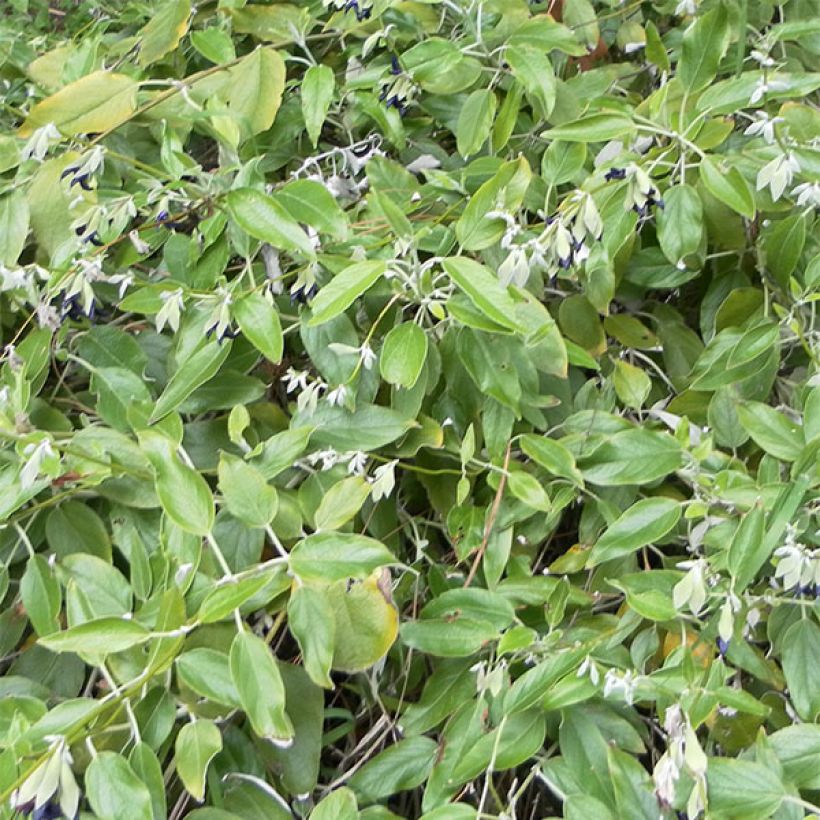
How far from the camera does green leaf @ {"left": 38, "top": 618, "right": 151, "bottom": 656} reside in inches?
23.3

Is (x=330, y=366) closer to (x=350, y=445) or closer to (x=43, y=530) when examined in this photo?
(x=350, y=445)

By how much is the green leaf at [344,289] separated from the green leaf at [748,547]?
14.0 inches

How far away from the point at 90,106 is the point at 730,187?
29.6 inches

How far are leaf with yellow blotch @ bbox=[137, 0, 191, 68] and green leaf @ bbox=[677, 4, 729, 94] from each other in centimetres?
66

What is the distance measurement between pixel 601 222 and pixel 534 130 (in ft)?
0.96

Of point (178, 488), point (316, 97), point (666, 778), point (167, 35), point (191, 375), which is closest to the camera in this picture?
point (666, 778)

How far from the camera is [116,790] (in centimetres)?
57


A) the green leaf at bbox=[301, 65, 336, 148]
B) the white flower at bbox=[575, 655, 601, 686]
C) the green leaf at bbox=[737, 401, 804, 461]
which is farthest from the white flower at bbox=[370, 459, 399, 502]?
the green leaf at bbox=[301, 65, 336, 148]

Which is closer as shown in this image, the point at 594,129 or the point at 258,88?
the point at 594,129

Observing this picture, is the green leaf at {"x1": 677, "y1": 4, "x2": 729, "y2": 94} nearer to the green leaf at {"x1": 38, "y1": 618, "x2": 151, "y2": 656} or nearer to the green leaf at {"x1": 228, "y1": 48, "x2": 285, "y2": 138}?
the green leaf at {"x1": 228, "y1": 48, "x2": 285, "y2": 138}

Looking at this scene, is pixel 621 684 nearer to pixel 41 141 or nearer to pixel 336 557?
pixel 336 557

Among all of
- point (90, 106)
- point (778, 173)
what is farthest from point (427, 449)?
point (90, 106)

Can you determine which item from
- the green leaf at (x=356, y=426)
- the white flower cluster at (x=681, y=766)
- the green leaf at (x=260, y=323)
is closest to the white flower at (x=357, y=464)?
the green leaf at (x=356, y=426)

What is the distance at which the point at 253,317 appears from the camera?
0.75 m
